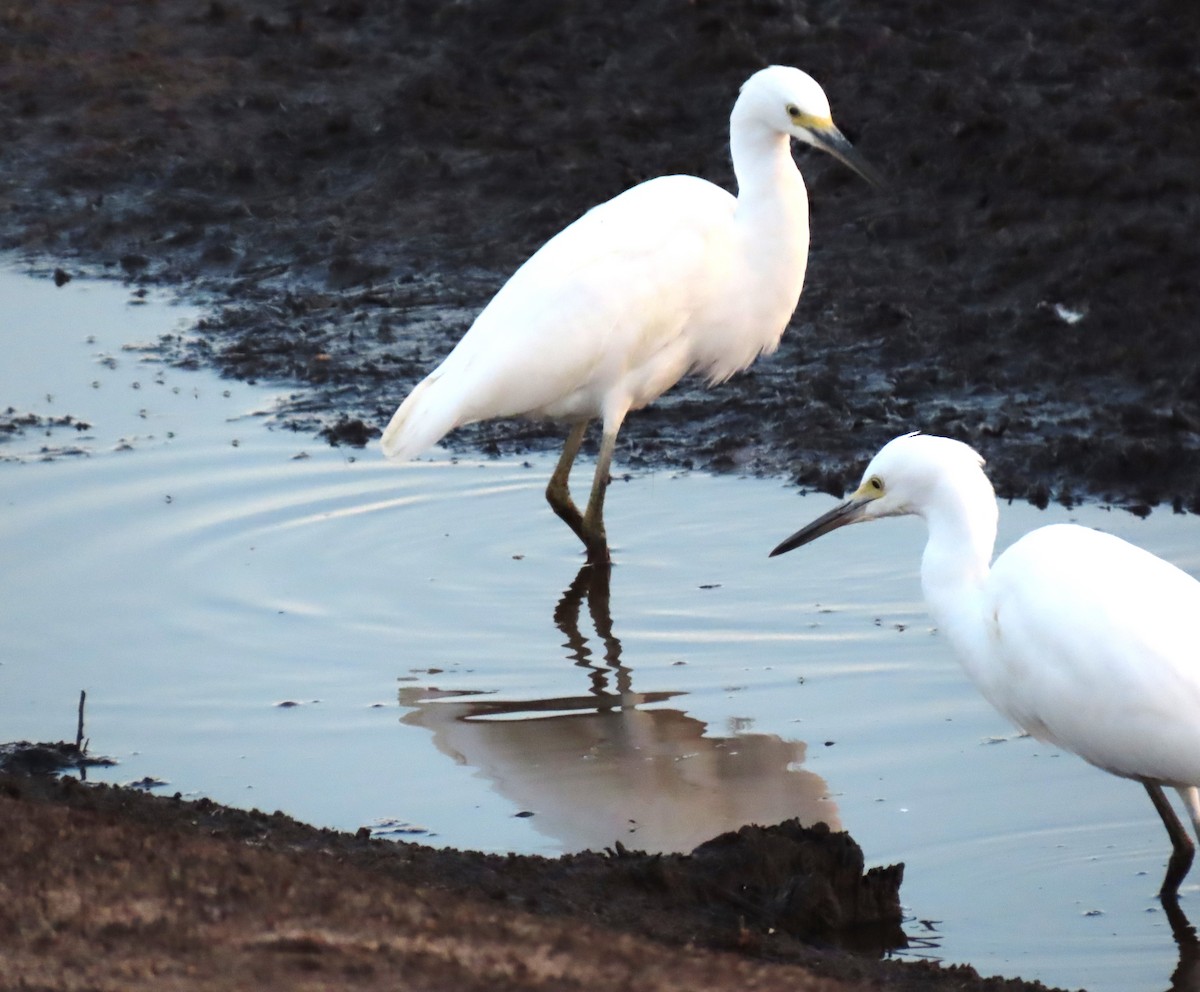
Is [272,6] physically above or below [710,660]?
above

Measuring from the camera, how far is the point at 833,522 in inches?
216

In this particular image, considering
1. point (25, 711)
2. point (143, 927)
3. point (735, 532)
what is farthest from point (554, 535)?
point (143, 927)

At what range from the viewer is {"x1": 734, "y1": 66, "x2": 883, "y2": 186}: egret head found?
24.2 ft

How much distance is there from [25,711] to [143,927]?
2.56 meters

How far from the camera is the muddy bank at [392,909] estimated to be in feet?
11.6

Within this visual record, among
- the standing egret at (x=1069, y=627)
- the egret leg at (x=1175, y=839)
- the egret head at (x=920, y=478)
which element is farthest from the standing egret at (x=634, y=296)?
the egret leg at (x=1175, y=839)

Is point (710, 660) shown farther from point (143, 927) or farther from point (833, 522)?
point (143, 927)

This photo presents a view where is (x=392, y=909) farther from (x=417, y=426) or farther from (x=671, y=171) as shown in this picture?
(x=671, y=171)

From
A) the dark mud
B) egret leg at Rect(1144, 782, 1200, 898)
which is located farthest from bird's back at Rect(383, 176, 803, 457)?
egret leg at Rect(1144, 782, 1200, 898)

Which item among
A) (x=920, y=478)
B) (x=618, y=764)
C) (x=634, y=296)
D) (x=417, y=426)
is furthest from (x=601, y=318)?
(x=920, y=478)

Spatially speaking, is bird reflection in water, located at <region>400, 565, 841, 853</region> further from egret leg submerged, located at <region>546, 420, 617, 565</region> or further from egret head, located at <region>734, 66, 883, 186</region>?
egret head, located at <region>734, 66, 883, 186</region>

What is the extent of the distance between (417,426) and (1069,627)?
3.39 m

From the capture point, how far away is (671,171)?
11.2 metres

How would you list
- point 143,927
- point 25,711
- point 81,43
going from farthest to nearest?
point 81,43 < point 25,711 < point 143,927
